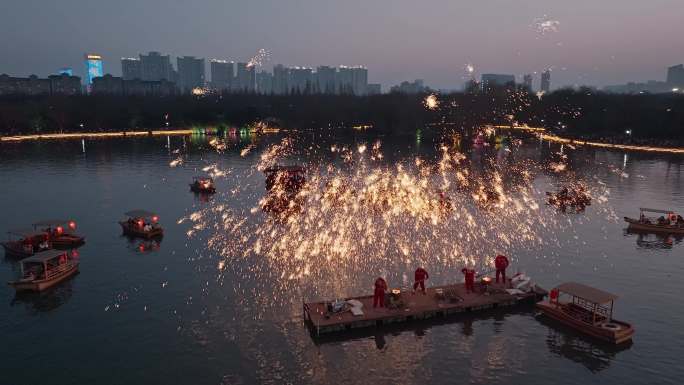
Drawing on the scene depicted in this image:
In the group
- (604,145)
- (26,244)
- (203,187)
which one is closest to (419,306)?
(26,244)

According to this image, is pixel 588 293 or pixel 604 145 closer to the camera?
pixel 588 293

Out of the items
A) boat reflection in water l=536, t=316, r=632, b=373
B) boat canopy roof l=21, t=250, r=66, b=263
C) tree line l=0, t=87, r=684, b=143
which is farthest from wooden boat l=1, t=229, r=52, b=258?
tree line l=0, t=87, r=684, b=143

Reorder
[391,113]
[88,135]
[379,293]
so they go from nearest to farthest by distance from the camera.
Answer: [379,293], [88,135], [391,113]

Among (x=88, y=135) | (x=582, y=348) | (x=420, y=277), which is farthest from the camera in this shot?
(x=88, y=135)

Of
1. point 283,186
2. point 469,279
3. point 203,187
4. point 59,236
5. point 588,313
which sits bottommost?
point 588,313

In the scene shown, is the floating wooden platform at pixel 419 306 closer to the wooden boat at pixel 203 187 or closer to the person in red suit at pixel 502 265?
the person in red suit at pixel 502 265

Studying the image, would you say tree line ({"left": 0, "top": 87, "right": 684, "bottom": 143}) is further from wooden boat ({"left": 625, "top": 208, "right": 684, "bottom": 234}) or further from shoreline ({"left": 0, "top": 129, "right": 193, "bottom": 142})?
wooden boat ({"left": 625, "top": 208, "right": 684, "bottom": 234})

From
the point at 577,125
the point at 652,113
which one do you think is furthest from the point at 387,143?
the point at 652,113

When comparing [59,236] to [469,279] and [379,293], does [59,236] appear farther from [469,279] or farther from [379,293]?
[469,279]
